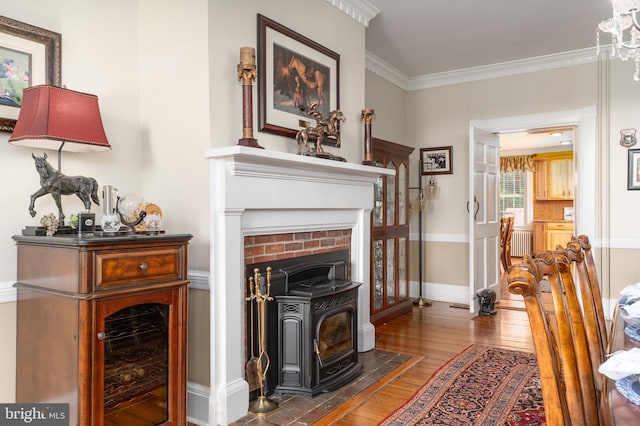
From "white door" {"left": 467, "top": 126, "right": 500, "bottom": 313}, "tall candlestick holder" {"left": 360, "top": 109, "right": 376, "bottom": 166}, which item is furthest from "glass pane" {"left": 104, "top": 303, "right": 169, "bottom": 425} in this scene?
"white door" {"left": 467, "top": 126, "right": 500, "bottom": 313}

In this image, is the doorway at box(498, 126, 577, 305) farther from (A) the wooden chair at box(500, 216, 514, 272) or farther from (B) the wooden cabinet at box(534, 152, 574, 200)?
(A) the wooden chair at box(500, 216, 514, 272)

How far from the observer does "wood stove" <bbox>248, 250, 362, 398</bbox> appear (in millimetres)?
2809

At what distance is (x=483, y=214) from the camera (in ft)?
17.6

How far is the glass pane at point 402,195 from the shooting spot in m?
5.01

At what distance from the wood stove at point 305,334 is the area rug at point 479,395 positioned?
511 millimetres

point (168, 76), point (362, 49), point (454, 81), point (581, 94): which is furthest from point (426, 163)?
point (168, 76)

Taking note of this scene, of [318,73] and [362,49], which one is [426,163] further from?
[318,73]

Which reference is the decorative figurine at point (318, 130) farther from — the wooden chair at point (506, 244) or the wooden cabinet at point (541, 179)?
the wooden cabinet at point (541, 179)

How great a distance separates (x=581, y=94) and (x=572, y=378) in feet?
15.6

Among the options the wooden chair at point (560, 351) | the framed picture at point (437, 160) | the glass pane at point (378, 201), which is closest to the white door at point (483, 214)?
the framed picture at point (437, 160)

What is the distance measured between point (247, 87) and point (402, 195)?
2.91 meters

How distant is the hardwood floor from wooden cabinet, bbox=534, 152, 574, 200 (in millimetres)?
5357

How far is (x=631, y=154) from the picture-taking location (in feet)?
15.4

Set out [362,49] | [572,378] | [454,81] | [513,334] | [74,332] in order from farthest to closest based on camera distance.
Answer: [454,81] < [513,334] < [362,49] < [74,332] < [572,378]
